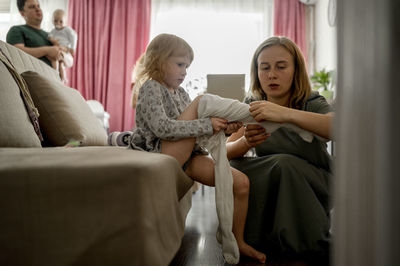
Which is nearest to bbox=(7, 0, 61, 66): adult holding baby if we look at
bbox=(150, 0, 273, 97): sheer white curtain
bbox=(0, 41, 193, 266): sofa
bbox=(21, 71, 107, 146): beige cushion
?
bbox=(21, 71, 107, 146): beige cushion

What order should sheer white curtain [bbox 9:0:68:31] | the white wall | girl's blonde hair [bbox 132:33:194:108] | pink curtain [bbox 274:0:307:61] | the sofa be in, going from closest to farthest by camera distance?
the sofa → girl's blonde hair [bbox 132:33:194:108] → the white wall → pink curtain [bbox 274:0:307:61] → sheer white curtain [bbox 9:0:68:31]

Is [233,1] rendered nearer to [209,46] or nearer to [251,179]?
[209,46]

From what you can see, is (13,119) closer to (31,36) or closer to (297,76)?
(297,76)

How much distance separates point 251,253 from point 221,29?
382 centimetres

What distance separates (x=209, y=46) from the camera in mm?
4371

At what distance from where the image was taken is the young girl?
3.45ft

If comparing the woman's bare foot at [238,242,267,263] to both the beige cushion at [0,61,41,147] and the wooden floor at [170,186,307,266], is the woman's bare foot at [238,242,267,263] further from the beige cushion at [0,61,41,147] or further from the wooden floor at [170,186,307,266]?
the beige cushion at [0,61,41,147]

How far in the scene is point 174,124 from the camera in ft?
3.44

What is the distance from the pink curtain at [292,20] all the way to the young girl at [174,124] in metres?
3.38

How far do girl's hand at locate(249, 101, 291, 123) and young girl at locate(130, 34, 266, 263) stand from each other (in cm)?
9

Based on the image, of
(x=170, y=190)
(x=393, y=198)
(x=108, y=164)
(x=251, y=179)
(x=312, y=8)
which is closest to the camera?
(x=393, y=198)

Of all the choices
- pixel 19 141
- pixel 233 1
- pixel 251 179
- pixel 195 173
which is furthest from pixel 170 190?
pixel 233 1

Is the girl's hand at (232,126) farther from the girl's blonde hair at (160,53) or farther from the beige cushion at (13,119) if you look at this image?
the beige cushion at (13,119)

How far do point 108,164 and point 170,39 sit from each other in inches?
31.2
